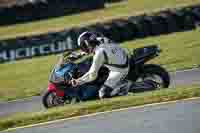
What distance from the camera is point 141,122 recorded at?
827 cm

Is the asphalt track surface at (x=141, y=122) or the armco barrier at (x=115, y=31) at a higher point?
the armco barrier at (x=115, y=31)

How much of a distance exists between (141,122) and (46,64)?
37.7ft

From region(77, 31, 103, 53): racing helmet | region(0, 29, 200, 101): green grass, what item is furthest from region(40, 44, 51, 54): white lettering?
region(77, 31, 103, 53): racing helmet

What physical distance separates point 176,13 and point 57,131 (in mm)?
13260

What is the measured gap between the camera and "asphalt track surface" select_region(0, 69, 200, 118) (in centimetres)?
1277

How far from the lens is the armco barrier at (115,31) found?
20.9m

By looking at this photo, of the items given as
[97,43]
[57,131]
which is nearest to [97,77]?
[97,43]

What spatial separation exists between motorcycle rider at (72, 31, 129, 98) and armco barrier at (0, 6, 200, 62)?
9.56 m

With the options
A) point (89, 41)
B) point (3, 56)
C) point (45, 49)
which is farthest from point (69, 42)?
point (89, 41)

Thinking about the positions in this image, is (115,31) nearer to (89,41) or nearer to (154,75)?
(89,41)

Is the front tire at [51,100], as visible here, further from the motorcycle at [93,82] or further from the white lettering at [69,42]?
the white lettering at [69,42]

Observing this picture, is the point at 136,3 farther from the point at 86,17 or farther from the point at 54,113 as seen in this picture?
the point at 54,113

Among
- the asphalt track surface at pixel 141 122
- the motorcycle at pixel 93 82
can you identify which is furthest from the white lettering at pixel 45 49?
the asphalt track surface at pixel 141 122

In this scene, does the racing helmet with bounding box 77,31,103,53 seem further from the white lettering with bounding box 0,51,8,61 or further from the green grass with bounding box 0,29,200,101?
the white lettering with bounding box 0,51,8,61
